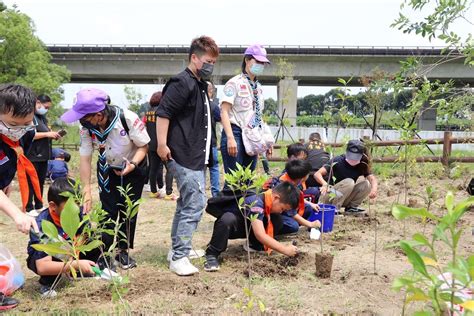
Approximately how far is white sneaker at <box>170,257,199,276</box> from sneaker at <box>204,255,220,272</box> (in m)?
0.11

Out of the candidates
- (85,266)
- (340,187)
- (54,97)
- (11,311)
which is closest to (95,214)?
(85,266)

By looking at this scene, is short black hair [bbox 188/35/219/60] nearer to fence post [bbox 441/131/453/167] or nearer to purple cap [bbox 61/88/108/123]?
purple cap [bbox 61/88/108/123]

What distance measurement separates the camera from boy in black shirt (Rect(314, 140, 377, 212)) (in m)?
4.36

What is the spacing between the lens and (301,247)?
3561 mm

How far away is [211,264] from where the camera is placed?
298 centimetres

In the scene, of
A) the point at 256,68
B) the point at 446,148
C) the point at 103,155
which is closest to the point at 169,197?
the point at 256,68

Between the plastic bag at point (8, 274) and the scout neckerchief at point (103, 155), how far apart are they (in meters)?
0.74

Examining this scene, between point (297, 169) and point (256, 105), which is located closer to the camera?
point (297, 169)

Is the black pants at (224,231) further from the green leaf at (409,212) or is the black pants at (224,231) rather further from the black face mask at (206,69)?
the green leaf at (409,212)

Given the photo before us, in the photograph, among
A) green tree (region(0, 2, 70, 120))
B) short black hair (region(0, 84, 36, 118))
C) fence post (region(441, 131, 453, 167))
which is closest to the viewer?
short black hair (region(0, 84, 36, 118))

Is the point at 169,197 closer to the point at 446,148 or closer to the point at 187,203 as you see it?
the point at 187,203

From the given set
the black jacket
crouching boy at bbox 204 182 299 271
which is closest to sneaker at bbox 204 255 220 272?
crouching boy at bbox 204 182 299 271

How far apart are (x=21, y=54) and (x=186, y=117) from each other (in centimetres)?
1785

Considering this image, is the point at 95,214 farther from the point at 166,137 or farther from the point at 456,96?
the point at 456,96
